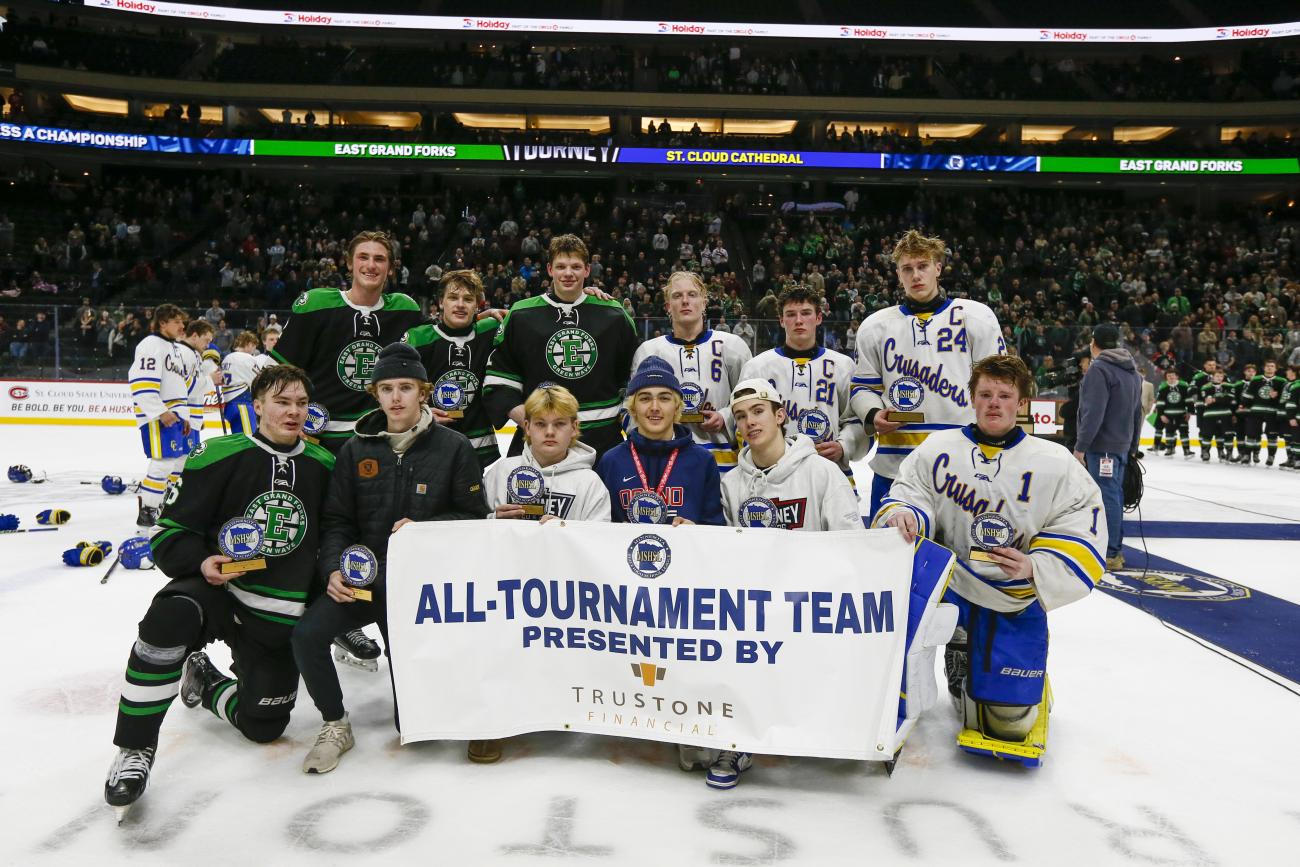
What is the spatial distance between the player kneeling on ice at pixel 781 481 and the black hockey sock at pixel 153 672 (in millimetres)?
2107

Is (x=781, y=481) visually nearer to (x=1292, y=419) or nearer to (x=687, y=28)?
(x=1292, y=419)

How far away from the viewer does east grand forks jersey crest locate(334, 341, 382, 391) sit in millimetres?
4324

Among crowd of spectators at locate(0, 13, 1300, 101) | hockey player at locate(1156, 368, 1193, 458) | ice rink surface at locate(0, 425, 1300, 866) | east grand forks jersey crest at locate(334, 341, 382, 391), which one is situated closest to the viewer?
ice rink surface at locate(0, 425, 1300, 866)

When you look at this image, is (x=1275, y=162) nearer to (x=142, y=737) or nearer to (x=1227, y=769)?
(x=1227, y=769)

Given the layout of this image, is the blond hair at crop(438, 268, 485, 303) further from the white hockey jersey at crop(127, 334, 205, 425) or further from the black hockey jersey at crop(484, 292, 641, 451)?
the white hockey jersey at crop(127, 334, 205, 425)

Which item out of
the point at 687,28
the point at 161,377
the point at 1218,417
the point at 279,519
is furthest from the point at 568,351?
the point at 687,28

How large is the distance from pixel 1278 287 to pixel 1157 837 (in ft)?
76.8

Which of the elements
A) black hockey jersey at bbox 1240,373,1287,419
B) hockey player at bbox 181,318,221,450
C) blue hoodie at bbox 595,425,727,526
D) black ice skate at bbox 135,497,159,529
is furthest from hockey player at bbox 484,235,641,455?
black hockey jersey at bbox 1240,373,1287,419

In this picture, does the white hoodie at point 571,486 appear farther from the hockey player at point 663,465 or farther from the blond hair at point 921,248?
the blond hair at point 921,248

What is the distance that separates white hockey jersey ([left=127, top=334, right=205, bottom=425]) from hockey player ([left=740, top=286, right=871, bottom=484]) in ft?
18.0

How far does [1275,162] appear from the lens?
25.4 m

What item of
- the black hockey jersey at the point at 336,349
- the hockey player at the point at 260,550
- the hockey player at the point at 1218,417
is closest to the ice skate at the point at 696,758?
the hockey player at the point at 260,550

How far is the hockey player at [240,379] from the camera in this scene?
8.89 meters

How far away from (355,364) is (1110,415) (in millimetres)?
5204
